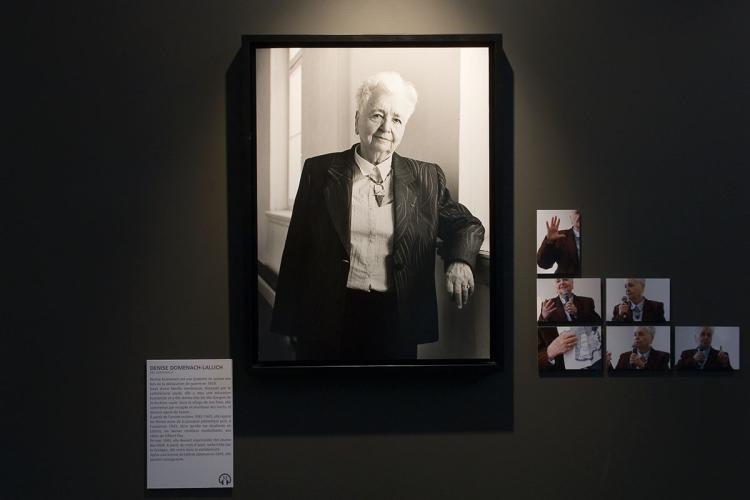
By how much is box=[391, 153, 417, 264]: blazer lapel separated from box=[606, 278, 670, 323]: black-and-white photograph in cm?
54

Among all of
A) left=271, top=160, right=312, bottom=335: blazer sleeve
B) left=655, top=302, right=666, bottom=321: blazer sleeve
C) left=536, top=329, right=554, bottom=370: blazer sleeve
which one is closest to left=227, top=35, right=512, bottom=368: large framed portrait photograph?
left=271, top=160, right=312, bottom=335: blazer sleeve

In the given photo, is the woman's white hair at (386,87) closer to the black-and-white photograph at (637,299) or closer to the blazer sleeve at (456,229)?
the blazer sleeve at (456,229)

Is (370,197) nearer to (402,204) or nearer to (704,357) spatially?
(402,204)

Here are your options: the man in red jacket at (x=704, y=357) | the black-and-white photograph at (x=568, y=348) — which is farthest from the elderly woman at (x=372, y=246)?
the man in red jacket at (x=704, y=357)

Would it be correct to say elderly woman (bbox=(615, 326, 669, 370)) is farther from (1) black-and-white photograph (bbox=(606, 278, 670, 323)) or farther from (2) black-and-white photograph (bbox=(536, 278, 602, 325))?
(2) black-and-white photograph (bbox=(536, 278, 602, 325))

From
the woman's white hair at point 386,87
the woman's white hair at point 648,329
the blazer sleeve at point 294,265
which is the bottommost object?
the woman's white hair at point 648,329

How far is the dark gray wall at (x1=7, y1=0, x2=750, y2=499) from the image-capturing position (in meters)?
1.56

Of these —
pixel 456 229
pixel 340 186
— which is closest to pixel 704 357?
pixel 456 229

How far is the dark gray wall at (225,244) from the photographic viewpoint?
5.13 ft

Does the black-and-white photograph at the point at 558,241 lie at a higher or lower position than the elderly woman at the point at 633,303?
higher

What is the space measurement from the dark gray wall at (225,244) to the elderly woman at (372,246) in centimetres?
13

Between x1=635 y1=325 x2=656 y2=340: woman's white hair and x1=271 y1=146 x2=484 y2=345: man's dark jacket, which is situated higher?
x1=271 y1=146 x2=484 y2=345: man's dark jacket

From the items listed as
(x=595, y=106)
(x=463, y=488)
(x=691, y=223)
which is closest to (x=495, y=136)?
(x=595, y=106)

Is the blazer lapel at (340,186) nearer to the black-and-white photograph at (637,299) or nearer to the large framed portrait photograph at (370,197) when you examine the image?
the large framed portrait photograph at (370,197)
